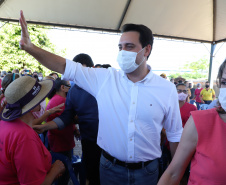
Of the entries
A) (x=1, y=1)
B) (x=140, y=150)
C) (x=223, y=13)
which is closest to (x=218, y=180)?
(x=140, y=150)

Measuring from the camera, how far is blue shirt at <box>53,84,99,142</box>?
2.17 m

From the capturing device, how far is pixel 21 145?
50.5 inches

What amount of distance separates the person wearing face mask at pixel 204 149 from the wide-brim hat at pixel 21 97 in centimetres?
112

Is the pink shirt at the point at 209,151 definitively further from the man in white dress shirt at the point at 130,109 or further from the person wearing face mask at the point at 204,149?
the man in white dress shirt at the point at 130,109

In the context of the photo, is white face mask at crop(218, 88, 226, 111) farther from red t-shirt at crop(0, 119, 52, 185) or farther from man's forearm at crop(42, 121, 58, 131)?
man's forearm at crop(42, 121, 58, 131)

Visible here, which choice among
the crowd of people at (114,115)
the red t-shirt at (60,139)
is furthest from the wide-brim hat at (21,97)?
the red t-shirt at (60,139)

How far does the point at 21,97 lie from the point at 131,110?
881mm

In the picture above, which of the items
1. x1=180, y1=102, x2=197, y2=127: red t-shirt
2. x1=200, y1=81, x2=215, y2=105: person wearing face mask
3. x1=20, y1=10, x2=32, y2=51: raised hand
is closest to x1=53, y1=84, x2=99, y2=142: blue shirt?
x1=20, y1=10, x2=32, y2=51: raised hand

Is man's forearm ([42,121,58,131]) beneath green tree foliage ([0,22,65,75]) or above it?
beneath

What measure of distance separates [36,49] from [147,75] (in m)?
0.91

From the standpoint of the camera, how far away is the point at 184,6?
816 cm

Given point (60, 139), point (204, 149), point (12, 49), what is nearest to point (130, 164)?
point (204, 149)

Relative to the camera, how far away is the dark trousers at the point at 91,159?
2250 millimetres

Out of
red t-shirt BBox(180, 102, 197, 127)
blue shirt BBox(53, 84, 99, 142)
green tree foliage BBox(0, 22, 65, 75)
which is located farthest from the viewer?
green tree foliage BBox(0, 22, 65, 75)
